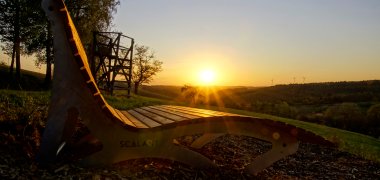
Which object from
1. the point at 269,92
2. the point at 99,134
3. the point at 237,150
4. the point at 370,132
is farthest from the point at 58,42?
the point at 269,92

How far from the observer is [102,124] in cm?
383

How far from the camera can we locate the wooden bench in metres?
3.56

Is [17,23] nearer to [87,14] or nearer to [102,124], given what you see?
[87,14]

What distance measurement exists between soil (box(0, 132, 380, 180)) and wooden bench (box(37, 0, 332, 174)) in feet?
0.54

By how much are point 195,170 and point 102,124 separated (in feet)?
4.44

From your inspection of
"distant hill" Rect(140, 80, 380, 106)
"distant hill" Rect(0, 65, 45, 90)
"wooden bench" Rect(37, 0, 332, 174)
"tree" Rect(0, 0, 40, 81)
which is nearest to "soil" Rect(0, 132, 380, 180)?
"wooden bench" Rect(37, 0, 332, 174)

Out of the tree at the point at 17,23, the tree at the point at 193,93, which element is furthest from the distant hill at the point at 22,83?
the tree at the point at 193,93

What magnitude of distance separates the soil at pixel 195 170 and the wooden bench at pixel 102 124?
17 cm

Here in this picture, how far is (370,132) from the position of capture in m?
37.1

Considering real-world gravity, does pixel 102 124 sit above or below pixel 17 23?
below

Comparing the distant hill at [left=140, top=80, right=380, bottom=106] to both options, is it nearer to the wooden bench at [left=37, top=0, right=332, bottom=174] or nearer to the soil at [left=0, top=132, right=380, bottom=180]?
the soil at [left=0, top=132, right=380, bottom=180]

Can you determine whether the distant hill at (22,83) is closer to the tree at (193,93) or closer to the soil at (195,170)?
the soil at (195,170)

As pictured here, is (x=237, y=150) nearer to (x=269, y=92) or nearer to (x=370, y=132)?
(x=370, y=132)

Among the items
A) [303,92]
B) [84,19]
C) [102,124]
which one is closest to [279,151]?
[102,124]
